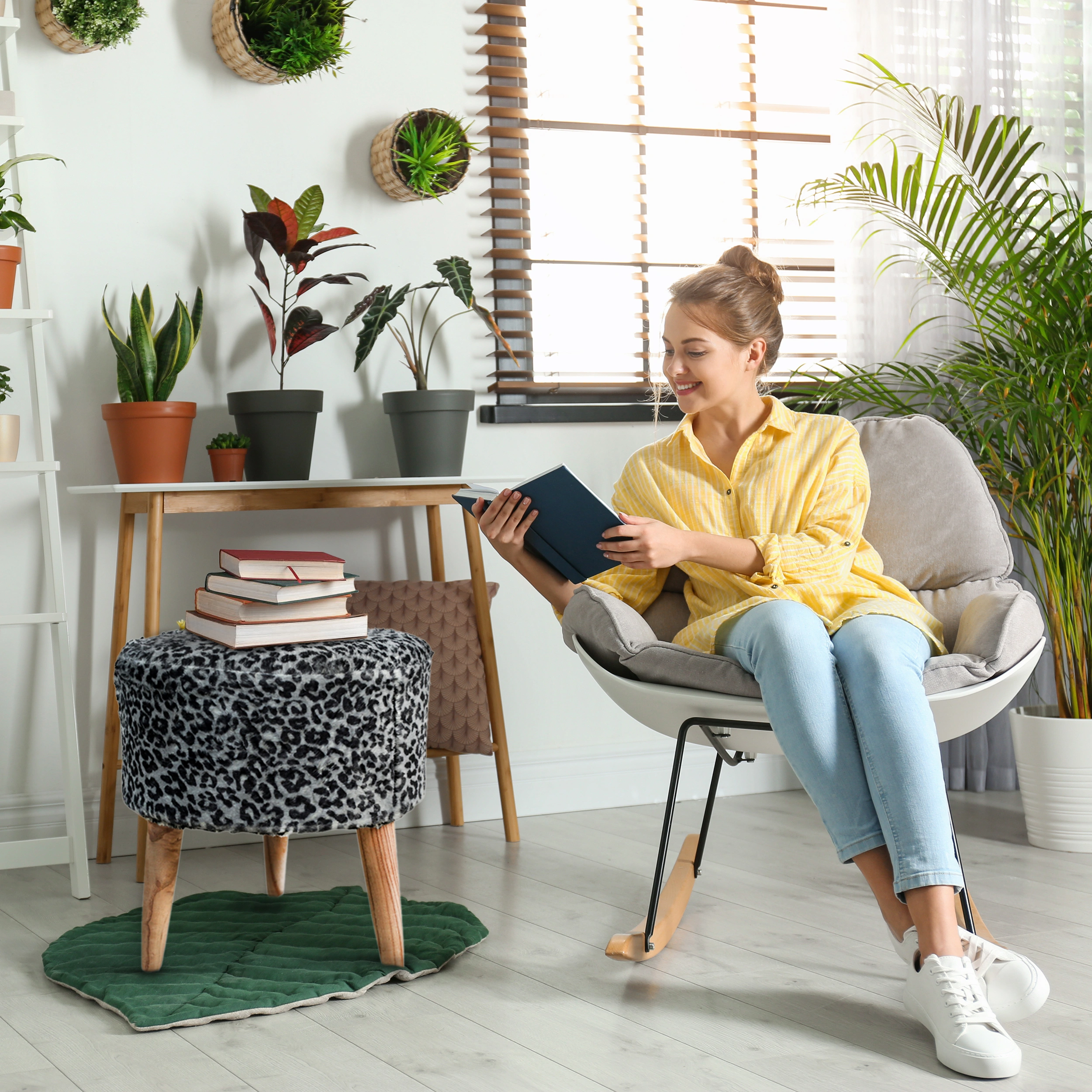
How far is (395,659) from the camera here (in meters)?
1.83

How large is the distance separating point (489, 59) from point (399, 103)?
25 centimetres


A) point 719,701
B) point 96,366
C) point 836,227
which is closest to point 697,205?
point 836,227

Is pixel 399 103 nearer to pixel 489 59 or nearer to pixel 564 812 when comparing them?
pixel 489 59

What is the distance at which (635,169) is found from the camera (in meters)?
3.06

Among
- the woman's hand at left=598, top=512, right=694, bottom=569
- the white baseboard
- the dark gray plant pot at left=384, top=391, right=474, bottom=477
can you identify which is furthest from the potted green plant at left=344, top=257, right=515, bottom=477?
the woman's hand at left=598, top=512, right=694, bottom=569

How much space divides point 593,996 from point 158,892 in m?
0.63

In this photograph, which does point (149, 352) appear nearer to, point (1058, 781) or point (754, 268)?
point (754, 268)

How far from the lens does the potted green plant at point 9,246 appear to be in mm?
2238

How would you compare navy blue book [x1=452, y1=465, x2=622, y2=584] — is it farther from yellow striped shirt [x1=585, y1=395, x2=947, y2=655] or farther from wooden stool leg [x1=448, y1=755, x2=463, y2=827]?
wooden stool leg [x1=448, y1=755, x2=463, y2=827]

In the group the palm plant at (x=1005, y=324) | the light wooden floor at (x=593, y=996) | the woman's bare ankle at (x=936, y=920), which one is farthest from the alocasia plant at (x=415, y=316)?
the woman's bare ankle at (x=936, y=920)

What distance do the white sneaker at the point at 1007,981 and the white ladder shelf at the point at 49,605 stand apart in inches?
59.2

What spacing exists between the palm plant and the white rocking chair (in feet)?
1.35

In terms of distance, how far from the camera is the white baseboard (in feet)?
9.32

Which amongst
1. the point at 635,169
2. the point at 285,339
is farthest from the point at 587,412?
the point at 285,339
